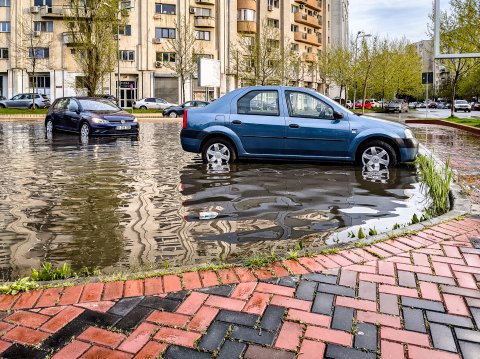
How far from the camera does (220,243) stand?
4918 mm

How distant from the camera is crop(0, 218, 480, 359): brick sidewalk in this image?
9.09 ft

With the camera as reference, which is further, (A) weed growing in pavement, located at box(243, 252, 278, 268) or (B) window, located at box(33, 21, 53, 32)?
(B) window, located at box(33, 21, 53, 32)

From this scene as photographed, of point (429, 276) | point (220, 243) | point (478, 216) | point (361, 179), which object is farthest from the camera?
point (361, 179)

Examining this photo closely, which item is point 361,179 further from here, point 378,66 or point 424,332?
point 378,66

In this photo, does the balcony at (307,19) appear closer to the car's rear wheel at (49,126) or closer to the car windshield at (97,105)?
the car's rear wheel at (49,126)

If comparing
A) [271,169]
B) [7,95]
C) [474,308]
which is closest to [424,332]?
[474,308]

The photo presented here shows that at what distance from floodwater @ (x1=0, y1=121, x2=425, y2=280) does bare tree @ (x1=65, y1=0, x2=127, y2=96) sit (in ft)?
87.8

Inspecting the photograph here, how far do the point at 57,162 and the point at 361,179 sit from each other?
6265mm

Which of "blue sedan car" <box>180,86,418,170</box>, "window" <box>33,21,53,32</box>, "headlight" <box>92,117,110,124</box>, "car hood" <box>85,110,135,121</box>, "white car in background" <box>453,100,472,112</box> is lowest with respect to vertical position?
"blue sedan car" <box>180,86,418,170</box>

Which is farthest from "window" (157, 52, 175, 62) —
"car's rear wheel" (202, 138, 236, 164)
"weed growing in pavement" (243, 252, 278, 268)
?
"weed growing in pavement" (243, 252, 278, 268)

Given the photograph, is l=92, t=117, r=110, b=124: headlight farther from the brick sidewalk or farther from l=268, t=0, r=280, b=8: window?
l=268, t=0, r=280, b=8: window

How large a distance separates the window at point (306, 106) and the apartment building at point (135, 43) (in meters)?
43.1

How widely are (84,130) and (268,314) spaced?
50.1 ft

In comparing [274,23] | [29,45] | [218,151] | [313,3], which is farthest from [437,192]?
[313,3]
